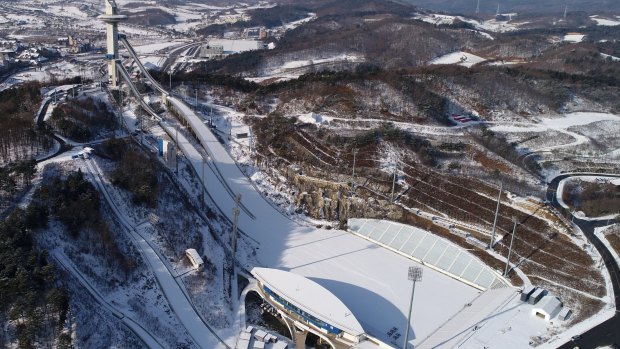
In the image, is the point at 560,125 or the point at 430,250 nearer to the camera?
the point at 430,250

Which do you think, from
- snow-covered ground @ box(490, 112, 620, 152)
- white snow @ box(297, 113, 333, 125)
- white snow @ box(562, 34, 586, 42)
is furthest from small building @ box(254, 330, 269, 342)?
white snow @ box(562, 34, 586, 42)

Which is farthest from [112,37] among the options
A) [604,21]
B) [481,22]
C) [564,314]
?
[604,21]

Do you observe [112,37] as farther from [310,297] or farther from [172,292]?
[310,297]

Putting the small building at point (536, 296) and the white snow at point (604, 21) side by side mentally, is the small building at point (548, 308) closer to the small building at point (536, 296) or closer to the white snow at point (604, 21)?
the small building at point (536, 296)

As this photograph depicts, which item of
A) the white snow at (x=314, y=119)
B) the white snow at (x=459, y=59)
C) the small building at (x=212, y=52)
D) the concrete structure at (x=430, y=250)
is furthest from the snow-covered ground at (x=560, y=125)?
the small building at (x=212, y=52)

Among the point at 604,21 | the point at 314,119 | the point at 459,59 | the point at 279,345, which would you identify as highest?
the point at 604,21

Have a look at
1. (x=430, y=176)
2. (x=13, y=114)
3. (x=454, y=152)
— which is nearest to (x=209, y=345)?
(x=430, y=176)

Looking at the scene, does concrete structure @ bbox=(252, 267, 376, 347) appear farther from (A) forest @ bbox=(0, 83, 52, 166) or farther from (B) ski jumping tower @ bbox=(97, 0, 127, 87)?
(B) ski jumping tower @ bbox=(97, 0, 127, 87)
